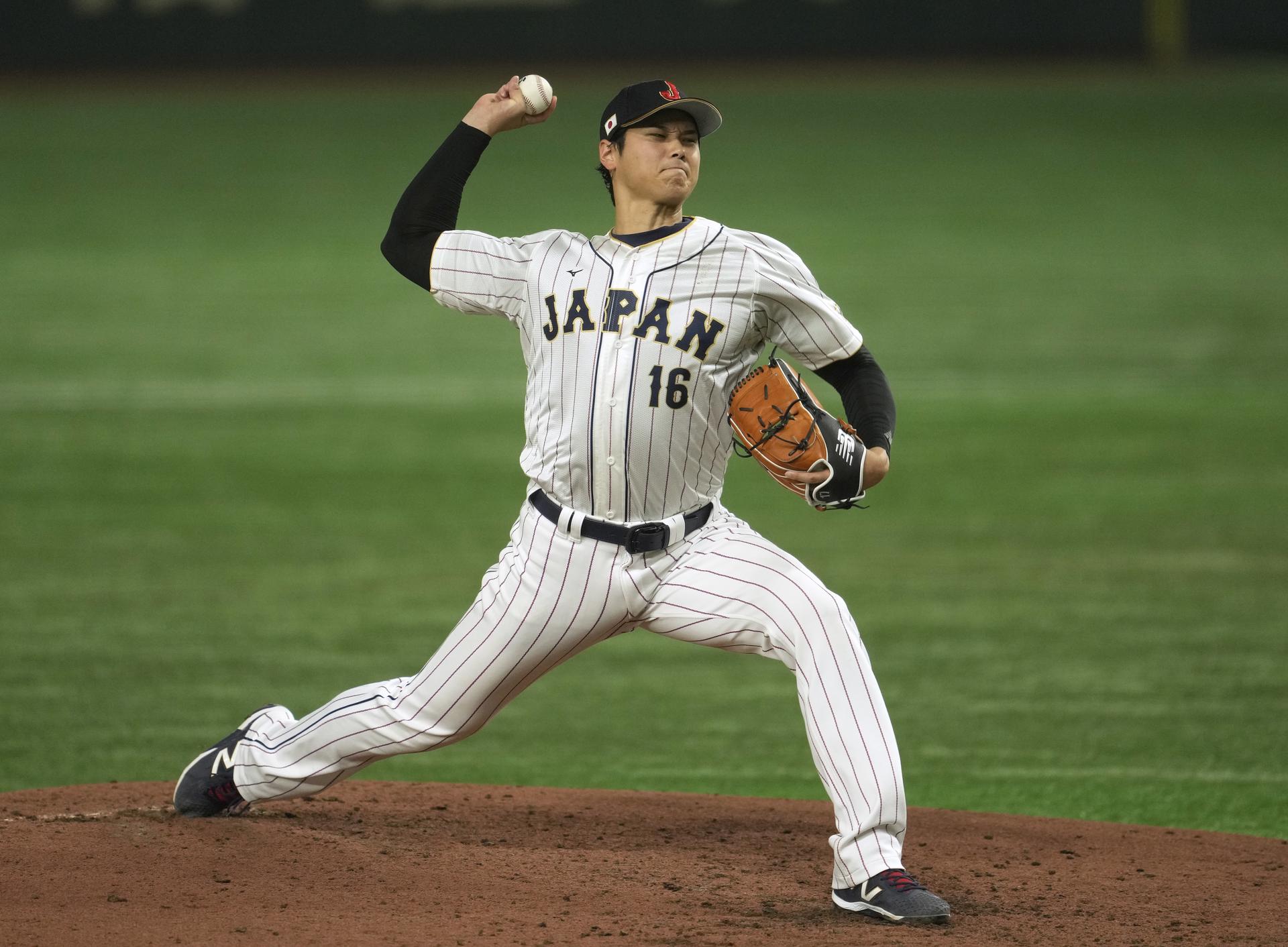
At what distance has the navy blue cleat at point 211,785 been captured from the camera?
4.24 meters

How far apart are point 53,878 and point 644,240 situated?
1929 mm

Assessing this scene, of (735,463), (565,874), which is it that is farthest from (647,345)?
(735,463)

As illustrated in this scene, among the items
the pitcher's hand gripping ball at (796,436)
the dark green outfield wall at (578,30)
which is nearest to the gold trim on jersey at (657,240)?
the pitcher's hand gripping ball at (796,436)

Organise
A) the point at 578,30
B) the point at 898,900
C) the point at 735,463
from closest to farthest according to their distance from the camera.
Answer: the point at 898,900 < the point at 735,463 < the point at 578,30

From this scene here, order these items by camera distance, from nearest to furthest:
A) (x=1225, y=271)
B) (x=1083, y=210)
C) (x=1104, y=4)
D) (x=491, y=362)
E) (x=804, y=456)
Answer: (x=804, y=456) → (x=491, y=362) → (x=1225, y=271) → (x=1083, y=210) → (x=1104, y=4)

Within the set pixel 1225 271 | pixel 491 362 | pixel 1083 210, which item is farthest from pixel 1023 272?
pixel 491 362

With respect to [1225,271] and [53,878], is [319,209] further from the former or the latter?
[53,878]

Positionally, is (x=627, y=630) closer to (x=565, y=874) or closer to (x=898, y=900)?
(x=565, y=874)

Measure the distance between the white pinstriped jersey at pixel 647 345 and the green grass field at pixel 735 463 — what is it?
1763 mm

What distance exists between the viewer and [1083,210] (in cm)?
2022

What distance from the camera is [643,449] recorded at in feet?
12.6

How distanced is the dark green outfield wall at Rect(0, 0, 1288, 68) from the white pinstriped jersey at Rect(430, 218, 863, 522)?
72.0 ft

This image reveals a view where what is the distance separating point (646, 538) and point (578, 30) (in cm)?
2231

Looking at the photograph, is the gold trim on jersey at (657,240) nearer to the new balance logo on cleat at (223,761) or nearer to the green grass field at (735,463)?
the new balance logo on cleat at (223,761)
